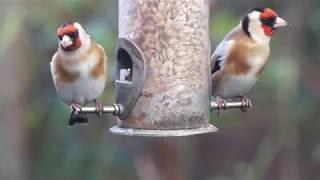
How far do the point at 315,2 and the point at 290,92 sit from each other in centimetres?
50

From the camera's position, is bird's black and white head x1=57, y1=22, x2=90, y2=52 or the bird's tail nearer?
bird's black and white head x1=57, y1=22, x2=90, y2=52

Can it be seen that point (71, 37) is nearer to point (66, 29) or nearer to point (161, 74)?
point (66, 29)

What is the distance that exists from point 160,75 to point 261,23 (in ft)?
1.63

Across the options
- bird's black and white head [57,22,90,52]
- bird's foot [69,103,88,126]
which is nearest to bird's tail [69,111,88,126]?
bird's foot [69,103,88,126]

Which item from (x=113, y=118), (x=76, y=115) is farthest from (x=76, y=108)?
(x=113, y=118)

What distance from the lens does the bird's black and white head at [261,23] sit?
181 inches

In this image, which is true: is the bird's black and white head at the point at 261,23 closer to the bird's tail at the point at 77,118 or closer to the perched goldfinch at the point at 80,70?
the perched goldfinch at the point at 80,70

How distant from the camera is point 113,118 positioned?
6.06 m

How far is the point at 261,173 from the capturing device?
5.90 meters

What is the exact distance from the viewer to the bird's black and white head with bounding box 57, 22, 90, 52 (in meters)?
4.23

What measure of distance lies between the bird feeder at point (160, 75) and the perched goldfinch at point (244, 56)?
0.65 ft

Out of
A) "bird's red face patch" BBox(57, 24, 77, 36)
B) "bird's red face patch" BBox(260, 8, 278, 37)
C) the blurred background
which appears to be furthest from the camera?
the blurred background

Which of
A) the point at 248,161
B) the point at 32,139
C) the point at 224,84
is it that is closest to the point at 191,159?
the point at 248,161

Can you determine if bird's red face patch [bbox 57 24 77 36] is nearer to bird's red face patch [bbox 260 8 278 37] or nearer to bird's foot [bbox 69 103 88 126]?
bird's foot [bbox 69 103 88 126]
